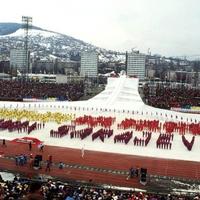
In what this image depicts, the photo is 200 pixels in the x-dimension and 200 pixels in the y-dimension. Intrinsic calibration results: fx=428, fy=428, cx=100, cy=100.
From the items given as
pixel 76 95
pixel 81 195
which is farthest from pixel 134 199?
pixel 76 95

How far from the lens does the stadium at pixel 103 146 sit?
20.7 metres

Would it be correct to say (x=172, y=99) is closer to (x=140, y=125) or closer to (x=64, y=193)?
(x=140, y=125)

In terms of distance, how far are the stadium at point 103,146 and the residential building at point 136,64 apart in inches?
3825

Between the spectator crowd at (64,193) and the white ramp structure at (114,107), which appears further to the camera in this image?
the white ramp structure at (114,107)

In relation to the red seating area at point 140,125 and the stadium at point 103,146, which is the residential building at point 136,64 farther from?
the red seating area at point 140,125

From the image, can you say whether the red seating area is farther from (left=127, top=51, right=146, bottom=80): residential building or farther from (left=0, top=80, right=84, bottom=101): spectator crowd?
(left=127, top=51, right=146, bottom=80): residential building

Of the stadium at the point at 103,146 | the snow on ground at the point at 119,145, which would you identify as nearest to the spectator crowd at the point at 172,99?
the stadium at the point at 103,146

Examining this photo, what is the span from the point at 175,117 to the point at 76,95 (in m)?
25.2

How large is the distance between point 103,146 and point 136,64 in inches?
4702

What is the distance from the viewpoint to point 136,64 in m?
146

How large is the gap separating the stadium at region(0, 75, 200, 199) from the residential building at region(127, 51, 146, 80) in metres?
97.2

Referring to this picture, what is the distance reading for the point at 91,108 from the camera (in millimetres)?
43500

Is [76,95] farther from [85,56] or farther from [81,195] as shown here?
[85,56]

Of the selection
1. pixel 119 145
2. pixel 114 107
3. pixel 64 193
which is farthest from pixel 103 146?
pixel 114 107
